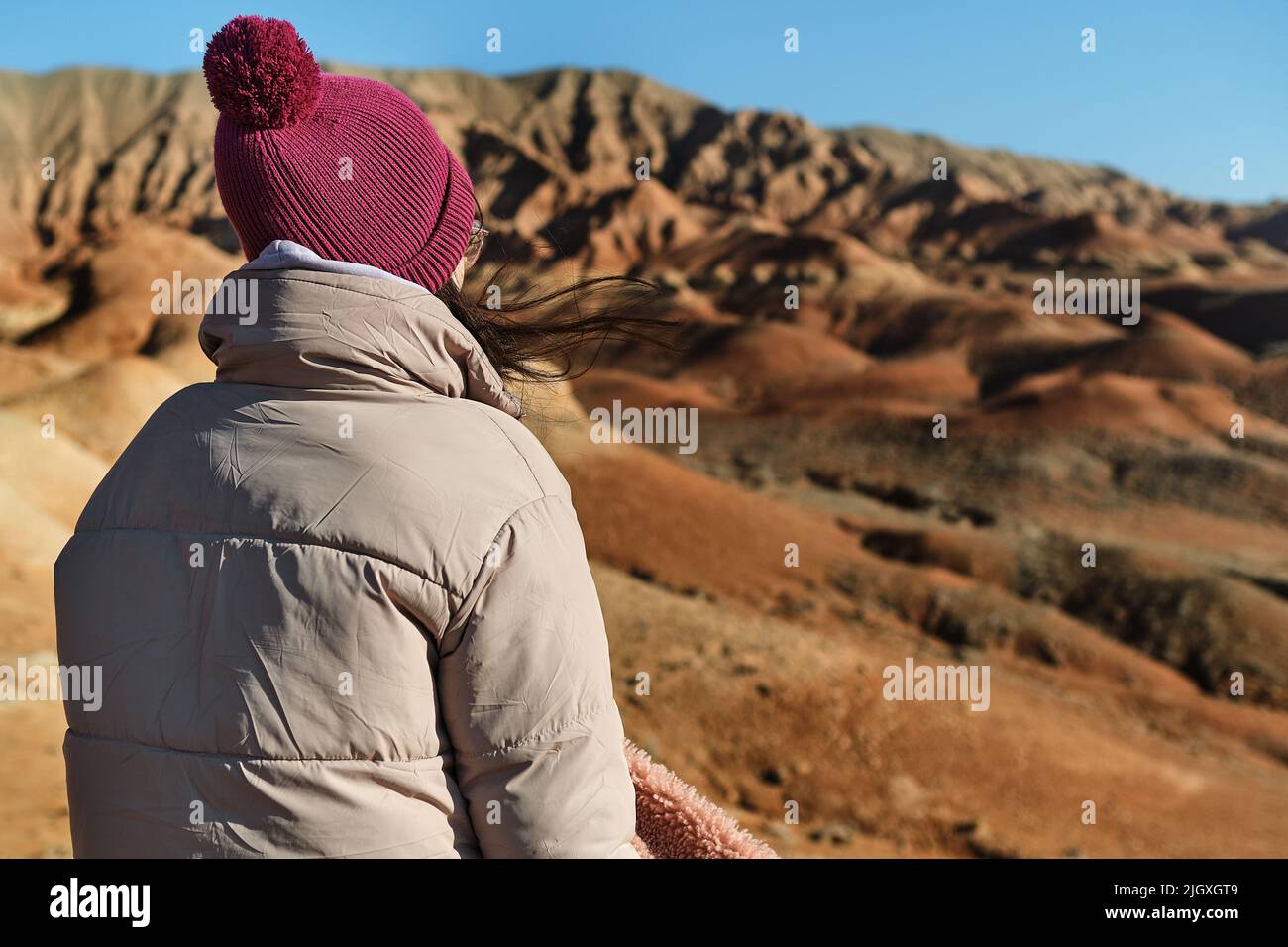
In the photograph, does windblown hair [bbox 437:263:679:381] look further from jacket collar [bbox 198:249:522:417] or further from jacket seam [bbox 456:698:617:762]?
jacket seam [bbox 456:698:617:762]

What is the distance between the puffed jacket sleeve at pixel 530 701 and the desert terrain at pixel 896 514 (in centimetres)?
99

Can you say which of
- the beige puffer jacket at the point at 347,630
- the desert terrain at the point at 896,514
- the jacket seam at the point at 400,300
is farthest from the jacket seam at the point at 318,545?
the desert terrain at the point at 896,514

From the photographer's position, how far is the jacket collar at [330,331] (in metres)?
1.33

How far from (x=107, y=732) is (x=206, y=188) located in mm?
85481

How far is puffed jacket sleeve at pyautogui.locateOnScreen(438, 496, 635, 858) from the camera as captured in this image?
4.12 feet

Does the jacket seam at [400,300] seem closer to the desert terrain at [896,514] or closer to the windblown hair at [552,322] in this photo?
the windblown hair at [552,322]

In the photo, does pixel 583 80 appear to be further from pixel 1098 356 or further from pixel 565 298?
pixel 565 298

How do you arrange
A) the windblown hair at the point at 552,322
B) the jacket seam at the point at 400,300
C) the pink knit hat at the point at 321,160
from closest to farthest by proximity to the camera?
the jacket seam at the point at 400,300 < the pink knit hat at the point at 321,160 < the windblown hair at the point at 552,322

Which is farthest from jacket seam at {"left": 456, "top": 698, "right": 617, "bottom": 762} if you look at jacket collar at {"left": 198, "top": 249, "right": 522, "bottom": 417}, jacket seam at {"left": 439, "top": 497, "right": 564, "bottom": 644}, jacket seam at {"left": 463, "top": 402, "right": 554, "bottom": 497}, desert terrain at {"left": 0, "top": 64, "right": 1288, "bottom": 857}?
desert terrain at {"left": 0, "top": 64, "right": 1288, "bottom": 857}

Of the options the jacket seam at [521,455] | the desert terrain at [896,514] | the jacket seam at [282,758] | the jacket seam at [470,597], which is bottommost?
the desert terrain at [896,514]

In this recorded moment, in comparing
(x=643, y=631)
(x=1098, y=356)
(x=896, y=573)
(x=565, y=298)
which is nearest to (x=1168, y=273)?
(x=1098, y=356)

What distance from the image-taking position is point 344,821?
126 centimetres

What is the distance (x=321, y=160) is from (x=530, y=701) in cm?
79

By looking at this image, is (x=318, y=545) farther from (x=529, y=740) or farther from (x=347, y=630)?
(x=529, y=740)
